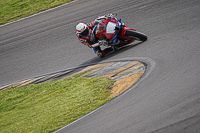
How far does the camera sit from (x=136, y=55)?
8.56 metres

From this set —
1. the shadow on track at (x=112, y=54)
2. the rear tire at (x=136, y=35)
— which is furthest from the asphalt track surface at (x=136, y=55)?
the rear tire at (x=136, y=35)

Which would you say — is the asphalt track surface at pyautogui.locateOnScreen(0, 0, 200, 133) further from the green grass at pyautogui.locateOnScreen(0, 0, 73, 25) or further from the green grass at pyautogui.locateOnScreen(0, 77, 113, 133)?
the green grass at pyautogui.locateOnScreen(0, 0, 73, 25)

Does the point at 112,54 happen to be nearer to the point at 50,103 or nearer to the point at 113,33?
the point at 113,33

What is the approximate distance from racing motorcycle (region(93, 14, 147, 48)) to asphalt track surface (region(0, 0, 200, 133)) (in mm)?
317

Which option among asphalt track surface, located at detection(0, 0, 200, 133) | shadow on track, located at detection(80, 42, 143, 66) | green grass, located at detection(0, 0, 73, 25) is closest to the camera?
asphalt track surface, located at detection(0, 0, 200, 133)

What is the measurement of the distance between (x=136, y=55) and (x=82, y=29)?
2.11 metres

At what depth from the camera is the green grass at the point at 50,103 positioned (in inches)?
259

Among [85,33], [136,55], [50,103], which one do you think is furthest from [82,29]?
[50,103]

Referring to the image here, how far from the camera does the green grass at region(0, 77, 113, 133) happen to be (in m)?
6.59

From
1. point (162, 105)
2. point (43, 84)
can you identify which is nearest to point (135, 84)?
point (162, 105)

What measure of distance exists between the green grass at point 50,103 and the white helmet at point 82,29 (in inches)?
65.5

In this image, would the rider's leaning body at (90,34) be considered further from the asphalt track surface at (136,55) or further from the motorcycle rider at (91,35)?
the asphalt track surface at (136,55)

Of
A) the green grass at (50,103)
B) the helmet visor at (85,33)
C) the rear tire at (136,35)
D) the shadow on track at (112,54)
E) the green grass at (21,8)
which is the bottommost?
the green grass at (50,103)

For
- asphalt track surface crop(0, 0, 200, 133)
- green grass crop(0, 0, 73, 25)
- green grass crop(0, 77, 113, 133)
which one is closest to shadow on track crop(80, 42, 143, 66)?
asphalt track surface crop(0, 0, 200, 133)
